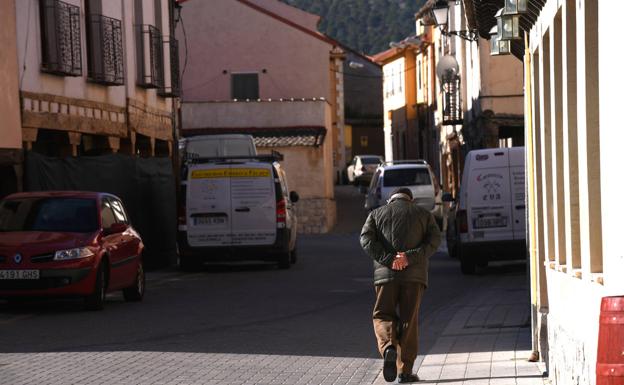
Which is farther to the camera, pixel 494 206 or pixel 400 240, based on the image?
pixel 494 206

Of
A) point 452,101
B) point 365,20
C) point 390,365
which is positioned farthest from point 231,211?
point 365,20

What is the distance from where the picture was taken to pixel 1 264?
699 inches

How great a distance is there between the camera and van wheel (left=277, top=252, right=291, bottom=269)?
27.8 meters

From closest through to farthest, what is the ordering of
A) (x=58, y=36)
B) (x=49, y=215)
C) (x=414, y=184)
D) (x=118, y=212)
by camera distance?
(x=49, y=215), (x=118, y=212), (x=58, y=36), (x=414, y=184)

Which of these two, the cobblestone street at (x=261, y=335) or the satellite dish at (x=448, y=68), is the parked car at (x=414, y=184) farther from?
the cobblestone street at (x=261, y=335)

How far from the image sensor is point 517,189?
24672 mm

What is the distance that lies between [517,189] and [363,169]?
48350mm

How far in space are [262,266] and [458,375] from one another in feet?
60.2

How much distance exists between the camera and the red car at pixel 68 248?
17.8 m

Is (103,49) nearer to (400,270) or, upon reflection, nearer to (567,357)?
(400,270)

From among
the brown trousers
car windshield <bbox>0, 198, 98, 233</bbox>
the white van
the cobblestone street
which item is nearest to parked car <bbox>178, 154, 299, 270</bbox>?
the cobblestone street

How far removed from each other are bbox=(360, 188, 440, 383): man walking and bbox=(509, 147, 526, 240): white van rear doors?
12878mm

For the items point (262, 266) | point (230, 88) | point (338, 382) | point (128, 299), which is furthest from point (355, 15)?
point (338, 382)

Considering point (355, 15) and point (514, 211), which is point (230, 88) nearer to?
point (514, 211)
